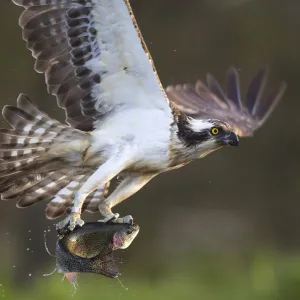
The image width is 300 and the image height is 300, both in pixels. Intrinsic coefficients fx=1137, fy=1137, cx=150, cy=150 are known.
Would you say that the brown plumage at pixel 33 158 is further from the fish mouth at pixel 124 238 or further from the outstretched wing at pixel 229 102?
the outstretched wing at pixel 229 102

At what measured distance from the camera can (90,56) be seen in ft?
16.7

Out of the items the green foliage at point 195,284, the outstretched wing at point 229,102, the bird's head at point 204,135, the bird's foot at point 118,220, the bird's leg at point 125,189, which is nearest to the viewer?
the bird's foot at point 118,220

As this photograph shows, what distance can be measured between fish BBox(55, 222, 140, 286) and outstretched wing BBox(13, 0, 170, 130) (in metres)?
0.76

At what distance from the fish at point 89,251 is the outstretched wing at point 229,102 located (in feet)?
5.33

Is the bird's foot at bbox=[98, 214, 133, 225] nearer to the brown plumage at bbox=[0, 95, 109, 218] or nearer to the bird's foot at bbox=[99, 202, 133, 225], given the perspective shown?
the bird's foot at bbox=[99, 202, 133, 225]

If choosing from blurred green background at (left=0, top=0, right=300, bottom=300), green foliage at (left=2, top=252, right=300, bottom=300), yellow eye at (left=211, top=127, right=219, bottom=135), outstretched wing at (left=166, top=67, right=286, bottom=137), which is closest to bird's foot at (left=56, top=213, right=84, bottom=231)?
yellow eye at (left=211, top=127, right=219, bottom=135)

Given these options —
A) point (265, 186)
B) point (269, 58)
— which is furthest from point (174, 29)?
point (265, 186)

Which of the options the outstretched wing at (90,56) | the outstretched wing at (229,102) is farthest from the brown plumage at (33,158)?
the outstretched wing at (229,102)

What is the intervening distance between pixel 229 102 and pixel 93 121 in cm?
128

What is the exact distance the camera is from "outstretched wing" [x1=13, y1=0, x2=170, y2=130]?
4.95 m

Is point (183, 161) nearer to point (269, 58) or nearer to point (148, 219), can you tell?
point (148, 219)

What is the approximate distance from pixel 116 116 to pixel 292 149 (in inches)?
198

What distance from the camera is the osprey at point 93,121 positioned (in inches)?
197

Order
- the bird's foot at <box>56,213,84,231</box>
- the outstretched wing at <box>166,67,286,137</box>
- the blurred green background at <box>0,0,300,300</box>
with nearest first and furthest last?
the bird's foot at <box>56,213,84,231</box>
the outstretched wing at <box>166,67,286,137</box>
the blurred green background at <box>0,0,300,300</box>
